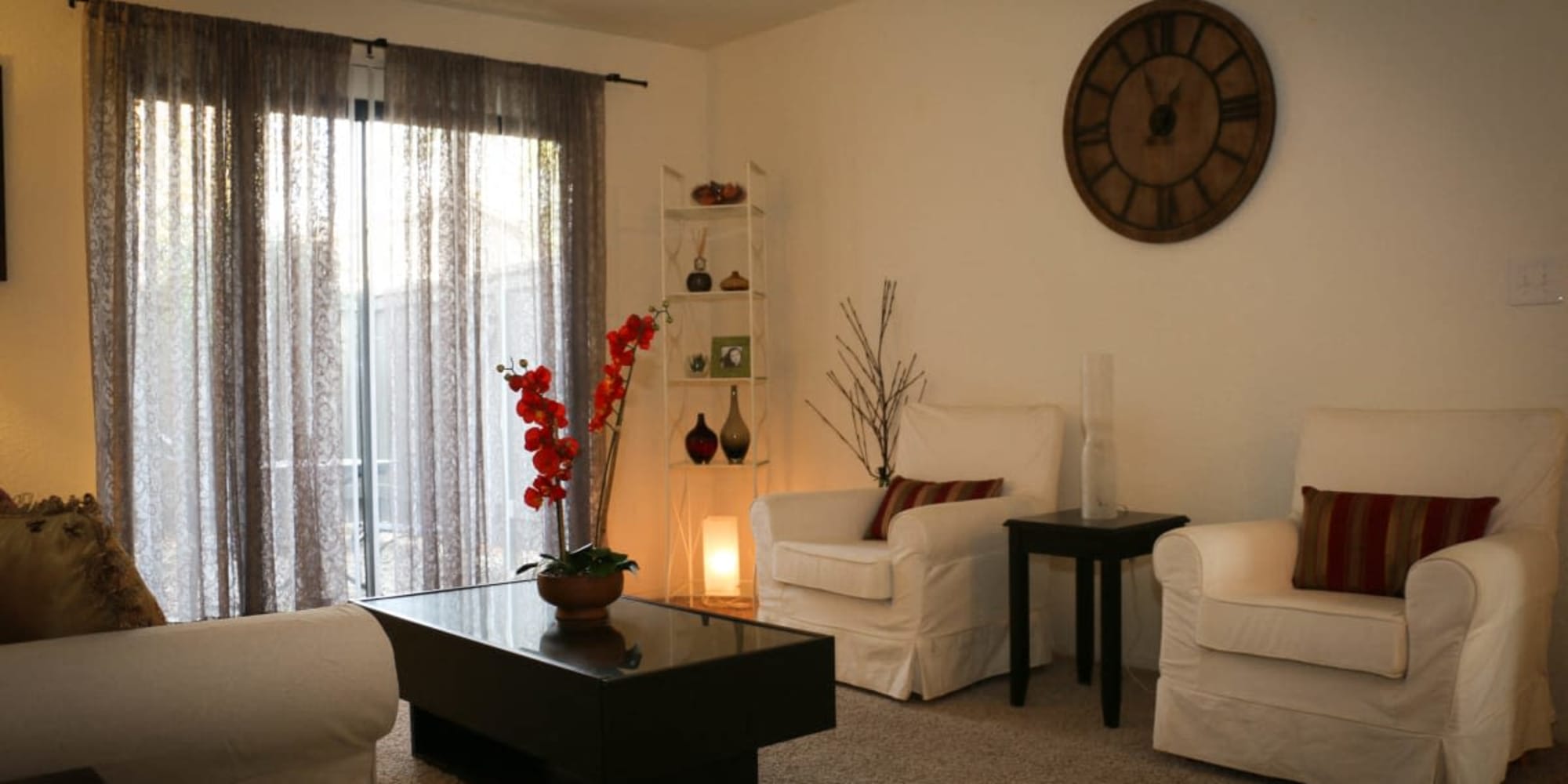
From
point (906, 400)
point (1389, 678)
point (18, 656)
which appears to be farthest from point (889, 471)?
point (18, 656)

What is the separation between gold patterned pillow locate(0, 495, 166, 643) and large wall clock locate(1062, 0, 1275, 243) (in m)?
3.42

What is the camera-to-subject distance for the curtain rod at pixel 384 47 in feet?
14.6

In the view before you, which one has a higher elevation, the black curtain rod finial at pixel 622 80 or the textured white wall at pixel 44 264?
the black curtain rod finial at pixel 622 80

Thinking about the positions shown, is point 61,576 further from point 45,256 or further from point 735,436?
point 735,436

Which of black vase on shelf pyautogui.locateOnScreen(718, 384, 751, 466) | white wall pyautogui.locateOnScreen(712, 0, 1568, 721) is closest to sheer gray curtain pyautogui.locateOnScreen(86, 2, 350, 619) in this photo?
black vase on shelf pyautogui.locateOnScreen(718, 384, 751, 466)

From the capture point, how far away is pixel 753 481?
19.5ft

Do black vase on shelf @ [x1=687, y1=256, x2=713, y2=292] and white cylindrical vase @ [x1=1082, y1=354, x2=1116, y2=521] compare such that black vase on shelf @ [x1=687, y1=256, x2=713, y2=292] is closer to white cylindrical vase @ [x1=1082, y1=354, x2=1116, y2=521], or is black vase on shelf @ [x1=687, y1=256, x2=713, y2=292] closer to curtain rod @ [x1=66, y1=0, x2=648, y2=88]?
curtain rod @ [x1=66, y1=0, x2=648, y2=88]

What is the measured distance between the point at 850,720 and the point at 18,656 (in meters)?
2.40

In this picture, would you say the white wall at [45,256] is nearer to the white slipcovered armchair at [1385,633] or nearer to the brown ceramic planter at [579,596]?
the brown ceramic planter at [579,596]

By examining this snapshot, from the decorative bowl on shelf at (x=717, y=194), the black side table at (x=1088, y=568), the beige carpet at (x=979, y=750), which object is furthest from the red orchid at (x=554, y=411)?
the decorative bowl on shelf at (x=717, y=194)

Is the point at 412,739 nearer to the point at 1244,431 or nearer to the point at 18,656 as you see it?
the point at 18,656

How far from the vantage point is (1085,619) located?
409 centimetres

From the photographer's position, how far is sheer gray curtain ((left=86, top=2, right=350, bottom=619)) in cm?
445

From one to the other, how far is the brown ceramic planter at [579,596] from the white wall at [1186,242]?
210 centimetres
